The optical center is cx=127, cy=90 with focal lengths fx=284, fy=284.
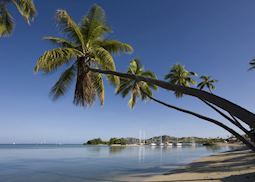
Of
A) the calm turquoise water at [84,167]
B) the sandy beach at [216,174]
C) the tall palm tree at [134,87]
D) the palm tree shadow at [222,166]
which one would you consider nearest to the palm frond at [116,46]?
the tall palm tree at [134,87]

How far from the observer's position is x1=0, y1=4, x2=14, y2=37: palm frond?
12914 millimetres

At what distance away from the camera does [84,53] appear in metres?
12.5

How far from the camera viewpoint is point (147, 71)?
1045 inches

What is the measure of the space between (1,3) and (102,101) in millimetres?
6613

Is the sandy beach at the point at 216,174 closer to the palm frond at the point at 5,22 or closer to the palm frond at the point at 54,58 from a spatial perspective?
the palm frond at the point at 54,58

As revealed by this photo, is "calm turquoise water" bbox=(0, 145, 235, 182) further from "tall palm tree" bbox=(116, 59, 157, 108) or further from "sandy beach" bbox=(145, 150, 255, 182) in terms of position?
"tall palm tree" bbox=(116, 59, 157, 108)

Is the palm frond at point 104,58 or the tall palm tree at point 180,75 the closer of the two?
the palm frond at point 104,58

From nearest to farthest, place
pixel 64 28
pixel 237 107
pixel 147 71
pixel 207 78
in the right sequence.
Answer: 1. pixel 237 107
2. pixel 64 28
3. pixel 147 71
4. pixel 207 78

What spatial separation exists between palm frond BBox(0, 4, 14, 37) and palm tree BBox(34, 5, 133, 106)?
2.12 metres

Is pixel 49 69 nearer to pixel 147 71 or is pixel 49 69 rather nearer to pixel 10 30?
pixel 10 30

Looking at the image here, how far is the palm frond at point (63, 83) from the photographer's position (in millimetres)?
13719

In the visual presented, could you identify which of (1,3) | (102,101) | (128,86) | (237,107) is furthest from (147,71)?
(237,107)

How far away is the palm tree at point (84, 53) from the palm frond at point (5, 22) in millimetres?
2117

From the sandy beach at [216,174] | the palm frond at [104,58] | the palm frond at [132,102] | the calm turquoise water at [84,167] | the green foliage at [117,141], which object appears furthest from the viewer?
the green foliage at [117,141]
